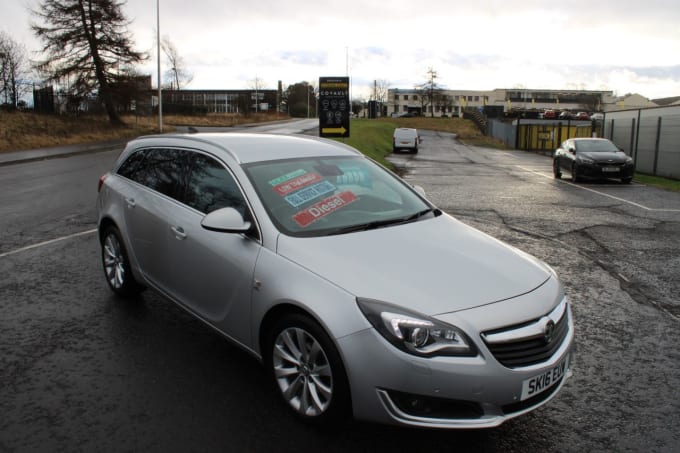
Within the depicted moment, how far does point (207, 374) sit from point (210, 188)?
1.33m

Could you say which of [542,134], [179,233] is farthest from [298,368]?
[542,134]

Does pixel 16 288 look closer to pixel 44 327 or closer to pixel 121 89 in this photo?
pixel 44 327

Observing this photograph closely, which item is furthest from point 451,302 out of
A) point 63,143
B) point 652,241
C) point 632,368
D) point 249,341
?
point 63,143

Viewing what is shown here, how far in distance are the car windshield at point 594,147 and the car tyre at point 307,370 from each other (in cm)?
1854

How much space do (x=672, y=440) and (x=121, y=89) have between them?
132 feet

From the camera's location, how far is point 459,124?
83.9 metres

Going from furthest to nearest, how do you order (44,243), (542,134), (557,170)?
(542,134) < (557,170) < (44,243)

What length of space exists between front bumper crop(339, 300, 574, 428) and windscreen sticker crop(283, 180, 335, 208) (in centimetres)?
128

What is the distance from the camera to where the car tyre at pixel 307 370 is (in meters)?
3.08

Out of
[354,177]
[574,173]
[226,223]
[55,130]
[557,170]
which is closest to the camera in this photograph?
[226,223]

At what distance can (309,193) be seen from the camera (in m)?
4.10

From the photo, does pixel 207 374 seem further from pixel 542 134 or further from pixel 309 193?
pixel 542 134

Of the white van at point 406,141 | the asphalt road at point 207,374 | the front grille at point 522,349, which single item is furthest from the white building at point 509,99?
the front grille at point 522,349

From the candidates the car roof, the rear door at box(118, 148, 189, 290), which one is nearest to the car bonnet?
the car roof
